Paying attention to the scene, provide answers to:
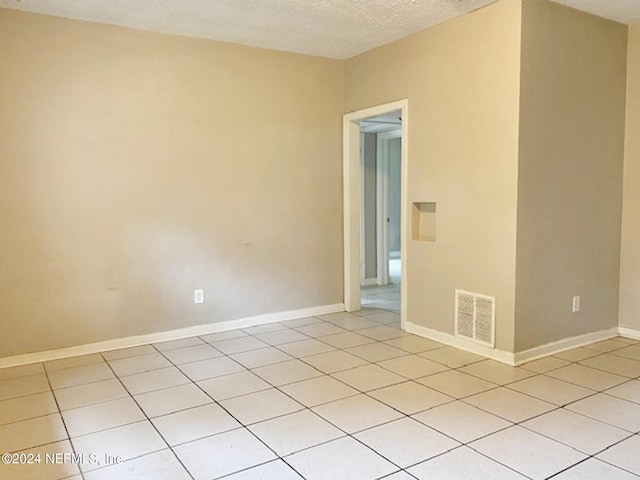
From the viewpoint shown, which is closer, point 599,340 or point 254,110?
Result: point 599,340

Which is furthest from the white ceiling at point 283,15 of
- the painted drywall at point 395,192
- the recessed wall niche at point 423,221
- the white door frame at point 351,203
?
the painted drywall at point 395,192

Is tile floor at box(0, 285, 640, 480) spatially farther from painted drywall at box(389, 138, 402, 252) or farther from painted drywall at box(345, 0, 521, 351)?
painted drywall at box(389, 138, 402, 252)

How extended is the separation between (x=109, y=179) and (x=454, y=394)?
9.37ft

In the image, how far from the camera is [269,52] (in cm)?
432

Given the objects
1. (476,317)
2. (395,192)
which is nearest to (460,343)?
(476,317)

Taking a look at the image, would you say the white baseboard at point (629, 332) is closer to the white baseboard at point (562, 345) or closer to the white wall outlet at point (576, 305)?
the white baseboard at point (562, 345)


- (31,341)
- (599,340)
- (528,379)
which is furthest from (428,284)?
(31,341)

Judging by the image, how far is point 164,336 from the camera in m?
3.99

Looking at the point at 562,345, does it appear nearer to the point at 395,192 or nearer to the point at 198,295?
the point at 198,295

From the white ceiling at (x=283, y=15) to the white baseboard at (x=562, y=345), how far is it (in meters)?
2.39

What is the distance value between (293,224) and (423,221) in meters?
1.21

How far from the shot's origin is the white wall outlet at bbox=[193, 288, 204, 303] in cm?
411

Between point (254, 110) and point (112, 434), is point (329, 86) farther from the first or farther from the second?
point (112, 434)

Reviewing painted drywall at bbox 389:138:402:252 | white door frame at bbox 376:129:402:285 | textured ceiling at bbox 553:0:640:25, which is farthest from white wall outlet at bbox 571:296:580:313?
painted drywall at bbox 389:138:402:252
